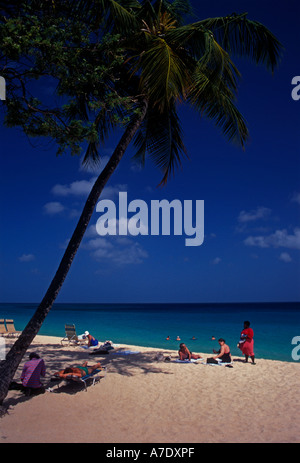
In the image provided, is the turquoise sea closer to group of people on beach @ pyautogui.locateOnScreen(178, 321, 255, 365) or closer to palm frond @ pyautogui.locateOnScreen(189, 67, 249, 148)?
group of people on beach @ pyautogui.locateOnScreen(178, 321, 255, 365)

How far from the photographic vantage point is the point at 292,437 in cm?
465

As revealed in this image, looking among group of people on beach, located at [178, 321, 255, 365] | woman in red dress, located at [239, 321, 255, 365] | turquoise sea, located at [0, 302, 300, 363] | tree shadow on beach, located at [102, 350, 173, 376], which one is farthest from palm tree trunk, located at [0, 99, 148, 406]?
turquoise sea, located at [0, 302, 300, 363]

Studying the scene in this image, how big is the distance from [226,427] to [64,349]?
8822 millimetres

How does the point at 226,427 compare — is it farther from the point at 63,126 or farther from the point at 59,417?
the point at 63,126

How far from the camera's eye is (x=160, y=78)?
5.90 meters

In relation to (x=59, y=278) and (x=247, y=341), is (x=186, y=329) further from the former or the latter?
(x=59, y=278)

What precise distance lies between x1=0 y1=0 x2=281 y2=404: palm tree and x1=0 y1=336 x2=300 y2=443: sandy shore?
982 millimetres

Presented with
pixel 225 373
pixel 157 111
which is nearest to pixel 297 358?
pixel 225 373

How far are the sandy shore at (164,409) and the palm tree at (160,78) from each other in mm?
982

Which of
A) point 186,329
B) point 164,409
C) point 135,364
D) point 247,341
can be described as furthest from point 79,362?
point 186,329

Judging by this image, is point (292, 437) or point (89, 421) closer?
point (292, 437)

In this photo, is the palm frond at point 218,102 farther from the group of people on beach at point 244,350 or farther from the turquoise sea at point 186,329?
the turquoise sea at point 186,329

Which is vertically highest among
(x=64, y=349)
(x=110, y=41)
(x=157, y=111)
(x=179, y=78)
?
(x=157, y=111)

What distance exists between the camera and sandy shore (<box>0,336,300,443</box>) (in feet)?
15.4
